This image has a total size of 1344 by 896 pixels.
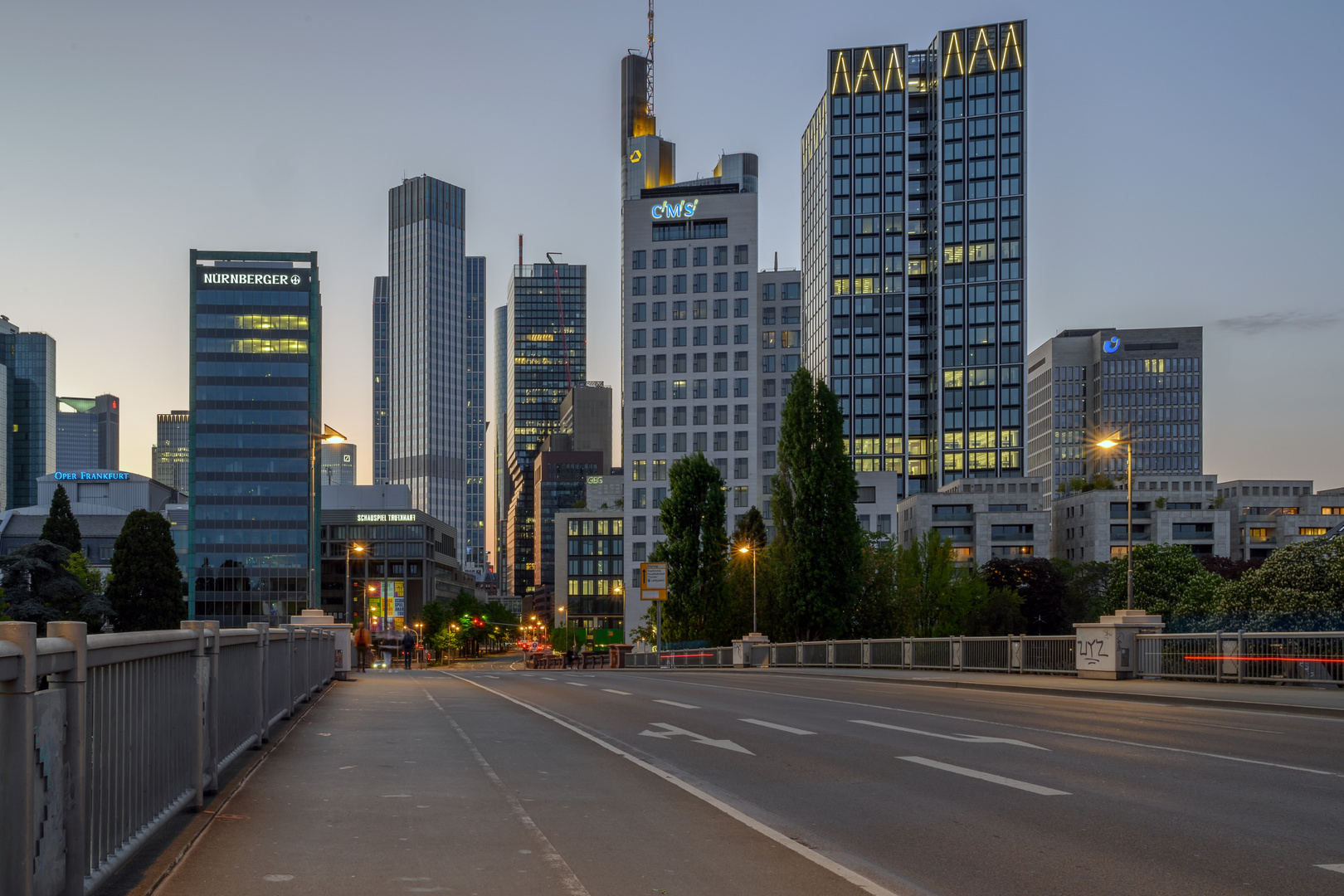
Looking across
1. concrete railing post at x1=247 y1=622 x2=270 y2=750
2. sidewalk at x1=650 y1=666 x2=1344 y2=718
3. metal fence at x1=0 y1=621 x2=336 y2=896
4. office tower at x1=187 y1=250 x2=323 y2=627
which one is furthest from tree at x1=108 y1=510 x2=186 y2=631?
metal fence at x1=0 y1=621 x2=336 y2=896

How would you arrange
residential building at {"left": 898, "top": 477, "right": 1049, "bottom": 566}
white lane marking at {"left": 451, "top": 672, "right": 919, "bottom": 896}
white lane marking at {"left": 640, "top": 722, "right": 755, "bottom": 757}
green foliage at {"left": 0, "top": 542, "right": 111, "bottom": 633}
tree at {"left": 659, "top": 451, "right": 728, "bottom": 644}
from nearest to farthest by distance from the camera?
white lane marking at {"left": 451, "top": 672, "right": 919, "bottom": 896}, white lane marking at {"left": 640, "top": 722, "right": 755, "bottom": 757}, green foliage at {"left": 0, "top": 542, "right": 111, "bottom": 633}, tree at {"left": 659, "top": 451, "right": 728, "bottom": 644}, residential building at {"left": 898, "top": 477, "right": 1049, "bottom": 566}

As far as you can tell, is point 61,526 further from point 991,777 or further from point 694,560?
point 991,777

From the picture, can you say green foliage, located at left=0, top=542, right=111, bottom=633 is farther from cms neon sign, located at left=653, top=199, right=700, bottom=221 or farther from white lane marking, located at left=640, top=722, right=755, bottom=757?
cms neon sign, located at left=653, top=199, right=700, bottom=221

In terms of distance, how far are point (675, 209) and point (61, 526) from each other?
7199cm

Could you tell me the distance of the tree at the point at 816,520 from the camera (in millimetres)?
62438

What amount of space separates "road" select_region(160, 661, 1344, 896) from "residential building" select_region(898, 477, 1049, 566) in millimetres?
146822

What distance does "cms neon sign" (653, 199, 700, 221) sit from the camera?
13162cm

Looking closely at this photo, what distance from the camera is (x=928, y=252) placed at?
185500 millimetres

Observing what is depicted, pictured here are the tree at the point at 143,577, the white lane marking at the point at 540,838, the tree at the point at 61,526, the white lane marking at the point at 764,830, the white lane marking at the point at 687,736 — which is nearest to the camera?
the white lane marking at the point at 540,838

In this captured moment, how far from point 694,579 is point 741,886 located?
72210 millimetres

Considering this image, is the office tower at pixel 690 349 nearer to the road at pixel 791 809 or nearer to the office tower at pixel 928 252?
the office tower at pixel 928 252

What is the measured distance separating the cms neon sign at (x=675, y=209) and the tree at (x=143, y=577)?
2645 inches

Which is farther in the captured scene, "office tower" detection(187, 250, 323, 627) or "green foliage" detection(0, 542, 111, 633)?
"office tower" detection(187, 250, 323, 627)

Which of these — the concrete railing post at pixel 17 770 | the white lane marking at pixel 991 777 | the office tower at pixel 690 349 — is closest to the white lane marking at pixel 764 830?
the white lane marking at pixel 991 777
